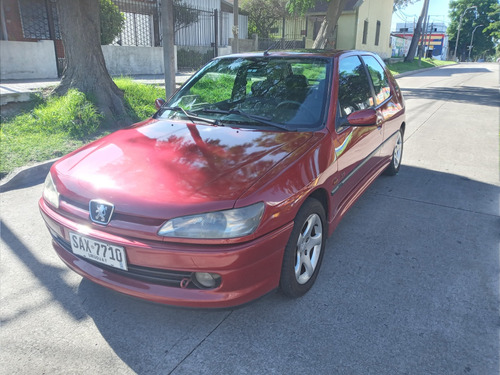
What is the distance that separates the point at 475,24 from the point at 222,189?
96383 millimetres

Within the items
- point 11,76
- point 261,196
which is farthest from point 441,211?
point 11,76

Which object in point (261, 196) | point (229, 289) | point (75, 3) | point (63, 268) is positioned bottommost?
point (63, 268)

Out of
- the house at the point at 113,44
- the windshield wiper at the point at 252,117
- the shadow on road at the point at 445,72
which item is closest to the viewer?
the windshield wiper at the point at 252,117

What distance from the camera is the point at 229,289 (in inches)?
86.7

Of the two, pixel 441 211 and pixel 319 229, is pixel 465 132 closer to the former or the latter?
pixel 441 211

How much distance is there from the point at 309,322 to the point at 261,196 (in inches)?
36.1

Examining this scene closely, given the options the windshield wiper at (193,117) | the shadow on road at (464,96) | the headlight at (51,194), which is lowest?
the shadow on road at (464,96)

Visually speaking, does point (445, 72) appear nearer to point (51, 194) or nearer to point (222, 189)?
point (222, 189)

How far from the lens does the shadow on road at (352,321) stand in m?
2.23

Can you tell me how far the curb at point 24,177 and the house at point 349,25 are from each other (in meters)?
23.9

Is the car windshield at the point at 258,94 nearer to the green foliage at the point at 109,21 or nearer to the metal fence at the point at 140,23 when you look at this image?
the green foliage at the point at 109,21

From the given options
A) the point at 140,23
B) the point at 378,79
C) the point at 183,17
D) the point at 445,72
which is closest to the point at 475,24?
the point at 445,72

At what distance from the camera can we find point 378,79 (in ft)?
15.0

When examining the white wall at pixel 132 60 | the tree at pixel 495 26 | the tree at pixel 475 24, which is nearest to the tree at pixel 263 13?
the white wall at pixel 132 60
